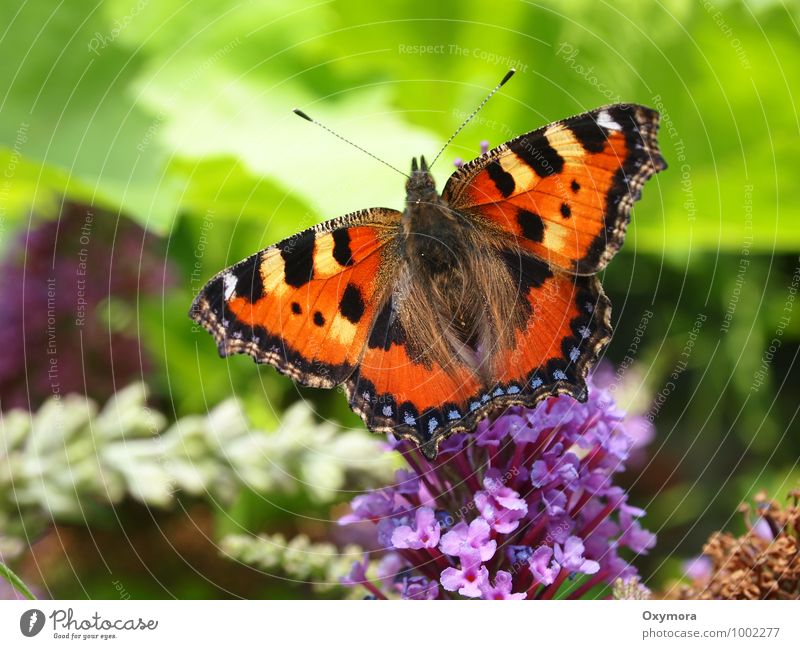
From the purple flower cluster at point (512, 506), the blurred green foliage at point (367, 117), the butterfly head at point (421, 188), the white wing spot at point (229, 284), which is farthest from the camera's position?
the blurred green foliage at point (367, 117)

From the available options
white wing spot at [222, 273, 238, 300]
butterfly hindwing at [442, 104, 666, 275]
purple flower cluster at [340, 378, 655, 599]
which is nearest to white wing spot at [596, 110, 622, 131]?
butterfly hindwing at [442, 104, 666, 275]

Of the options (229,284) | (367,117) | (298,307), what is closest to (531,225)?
(298,307)

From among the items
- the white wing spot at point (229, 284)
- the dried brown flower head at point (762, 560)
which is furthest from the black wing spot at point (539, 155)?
the dried brown flower head at point (762, 560)

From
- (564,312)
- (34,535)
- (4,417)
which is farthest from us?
(4,417)

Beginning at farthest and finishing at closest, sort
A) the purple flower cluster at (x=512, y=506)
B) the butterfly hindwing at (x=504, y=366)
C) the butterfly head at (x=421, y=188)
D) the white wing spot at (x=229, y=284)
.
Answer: the butterfly head at (x=421, y=188) < the white wing spot at (x=229, y=284) < the butterfly hindwing at (x=504, y=366) < the purple flower cluster at (x=512, y=506)

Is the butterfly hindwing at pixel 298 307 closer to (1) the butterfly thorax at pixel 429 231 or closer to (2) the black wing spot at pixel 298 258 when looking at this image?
(2) the black wing spot at pixel 298 258
